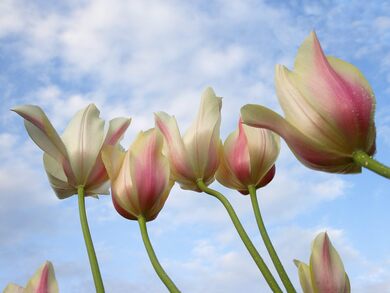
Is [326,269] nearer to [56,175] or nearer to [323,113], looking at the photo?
[323,113]

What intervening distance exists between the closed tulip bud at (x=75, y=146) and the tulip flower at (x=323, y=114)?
13.1 inches

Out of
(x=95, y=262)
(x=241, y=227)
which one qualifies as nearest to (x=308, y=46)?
(x=241, y=227)

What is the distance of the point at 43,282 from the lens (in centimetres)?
77

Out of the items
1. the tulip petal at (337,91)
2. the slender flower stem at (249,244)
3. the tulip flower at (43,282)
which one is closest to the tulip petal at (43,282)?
the tulip flower at (43,282)

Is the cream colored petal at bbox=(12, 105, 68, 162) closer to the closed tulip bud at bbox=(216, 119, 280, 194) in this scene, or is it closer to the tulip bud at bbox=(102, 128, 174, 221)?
the tulip bud at bbox=(102, 128, 174, 221)

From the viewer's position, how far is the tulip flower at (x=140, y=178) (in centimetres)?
86

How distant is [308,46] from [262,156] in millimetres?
304

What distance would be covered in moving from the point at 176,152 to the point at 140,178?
9 centimetres

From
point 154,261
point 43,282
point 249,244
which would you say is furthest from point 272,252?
point 43,282

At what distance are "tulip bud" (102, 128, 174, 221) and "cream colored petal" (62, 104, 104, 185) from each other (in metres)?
0.05

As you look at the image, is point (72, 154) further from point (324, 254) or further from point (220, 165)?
point (324, 254)

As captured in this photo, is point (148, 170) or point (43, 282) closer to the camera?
point (43, 282)

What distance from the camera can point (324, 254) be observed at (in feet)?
2.57

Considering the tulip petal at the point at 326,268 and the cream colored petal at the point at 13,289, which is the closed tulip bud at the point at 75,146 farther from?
the tulip petal at the point at 326,268
